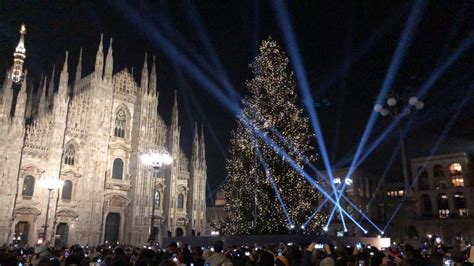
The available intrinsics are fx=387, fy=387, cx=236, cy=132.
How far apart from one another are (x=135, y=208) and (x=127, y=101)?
41.0 ft

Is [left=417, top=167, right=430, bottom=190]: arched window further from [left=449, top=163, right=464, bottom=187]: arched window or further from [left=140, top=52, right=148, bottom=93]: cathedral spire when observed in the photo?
[left=140, top=52, right=148, bottom=93]: cathedral spire

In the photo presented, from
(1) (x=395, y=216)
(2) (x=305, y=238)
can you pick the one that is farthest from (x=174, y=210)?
(1) (x=395, y=216)

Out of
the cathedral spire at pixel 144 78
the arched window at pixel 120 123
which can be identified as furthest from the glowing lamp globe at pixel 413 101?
the cathedral spire at pixel 144 78

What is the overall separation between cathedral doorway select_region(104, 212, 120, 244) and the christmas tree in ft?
74.5

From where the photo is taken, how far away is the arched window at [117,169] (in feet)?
141

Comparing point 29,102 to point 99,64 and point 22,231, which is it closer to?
point 99,64

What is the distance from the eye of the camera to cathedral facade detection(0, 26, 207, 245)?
35062 mm

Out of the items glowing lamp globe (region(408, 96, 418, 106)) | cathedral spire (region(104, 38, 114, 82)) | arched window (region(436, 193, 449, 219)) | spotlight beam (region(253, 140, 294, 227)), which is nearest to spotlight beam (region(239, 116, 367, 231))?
spotlight beam (region(253, 140, 294, 227))

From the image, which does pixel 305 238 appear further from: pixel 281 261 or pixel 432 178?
pixel 432 178

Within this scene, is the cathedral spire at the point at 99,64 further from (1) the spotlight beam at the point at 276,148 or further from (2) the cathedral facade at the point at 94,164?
(1) the spotlight beam at the point at 276,148

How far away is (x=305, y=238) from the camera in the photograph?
19.2 meters

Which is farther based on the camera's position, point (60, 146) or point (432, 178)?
point (432, 178)

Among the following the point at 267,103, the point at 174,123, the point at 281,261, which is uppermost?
the point at 174,123

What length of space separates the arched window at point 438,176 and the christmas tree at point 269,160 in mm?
47250
